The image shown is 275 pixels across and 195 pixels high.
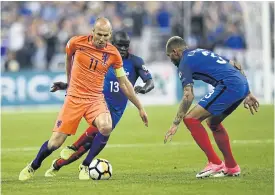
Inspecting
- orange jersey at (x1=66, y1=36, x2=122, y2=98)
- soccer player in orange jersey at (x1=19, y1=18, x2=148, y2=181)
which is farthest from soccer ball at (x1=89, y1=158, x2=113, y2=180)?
orange jersey at (x1=66, y1=36, x2=122, y2=98)

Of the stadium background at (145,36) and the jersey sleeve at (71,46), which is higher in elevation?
the jersey sleeve at (71,46)

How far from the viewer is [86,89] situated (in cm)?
1171

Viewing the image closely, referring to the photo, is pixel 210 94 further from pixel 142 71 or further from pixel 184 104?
pixel 142 71

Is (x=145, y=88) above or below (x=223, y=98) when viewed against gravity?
below

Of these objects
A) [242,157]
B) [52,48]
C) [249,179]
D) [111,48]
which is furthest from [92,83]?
[52,48]

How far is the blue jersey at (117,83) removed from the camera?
1304 centimetres

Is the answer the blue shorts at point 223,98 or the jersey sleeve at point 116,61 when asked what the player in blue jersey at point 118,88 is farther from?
the blue shorts at point 223,98

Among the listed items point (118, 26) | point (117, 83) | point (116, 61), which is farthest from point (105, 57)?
point (118, 26)

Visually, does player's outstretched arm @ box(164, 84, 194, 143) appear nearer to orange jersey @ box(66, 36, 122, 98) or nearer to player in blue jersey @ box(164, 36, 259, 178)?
player in blue jersey @ box(164, 36, 259, 178)

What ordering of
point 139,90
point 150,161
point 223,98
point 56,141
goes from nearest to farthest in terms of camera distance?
point 56,141, point 223,98, point 139,90, point 150,161

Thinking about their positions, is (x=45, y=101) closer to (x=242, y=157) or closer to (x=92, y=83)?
(x=242, y=157)

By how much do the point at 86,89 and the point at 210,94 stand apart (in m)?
1.72

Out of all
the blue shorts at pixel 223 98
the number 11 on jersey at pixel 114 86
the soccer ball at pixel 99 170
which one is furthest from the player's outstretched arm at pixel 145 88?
the soccer ball at pixel 99 170

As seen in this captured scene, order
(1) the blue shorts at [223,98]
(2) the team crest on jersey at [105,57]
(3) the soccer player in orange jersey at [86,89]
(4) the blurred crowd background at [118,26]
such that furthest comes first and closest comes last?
(4) the blurred crowd background at [118,26] < (1) the blue shorts at [223,98] < (2) the team crest on jersey at [105,57] < (3) the soccer player in orange jersey at [86,89]
